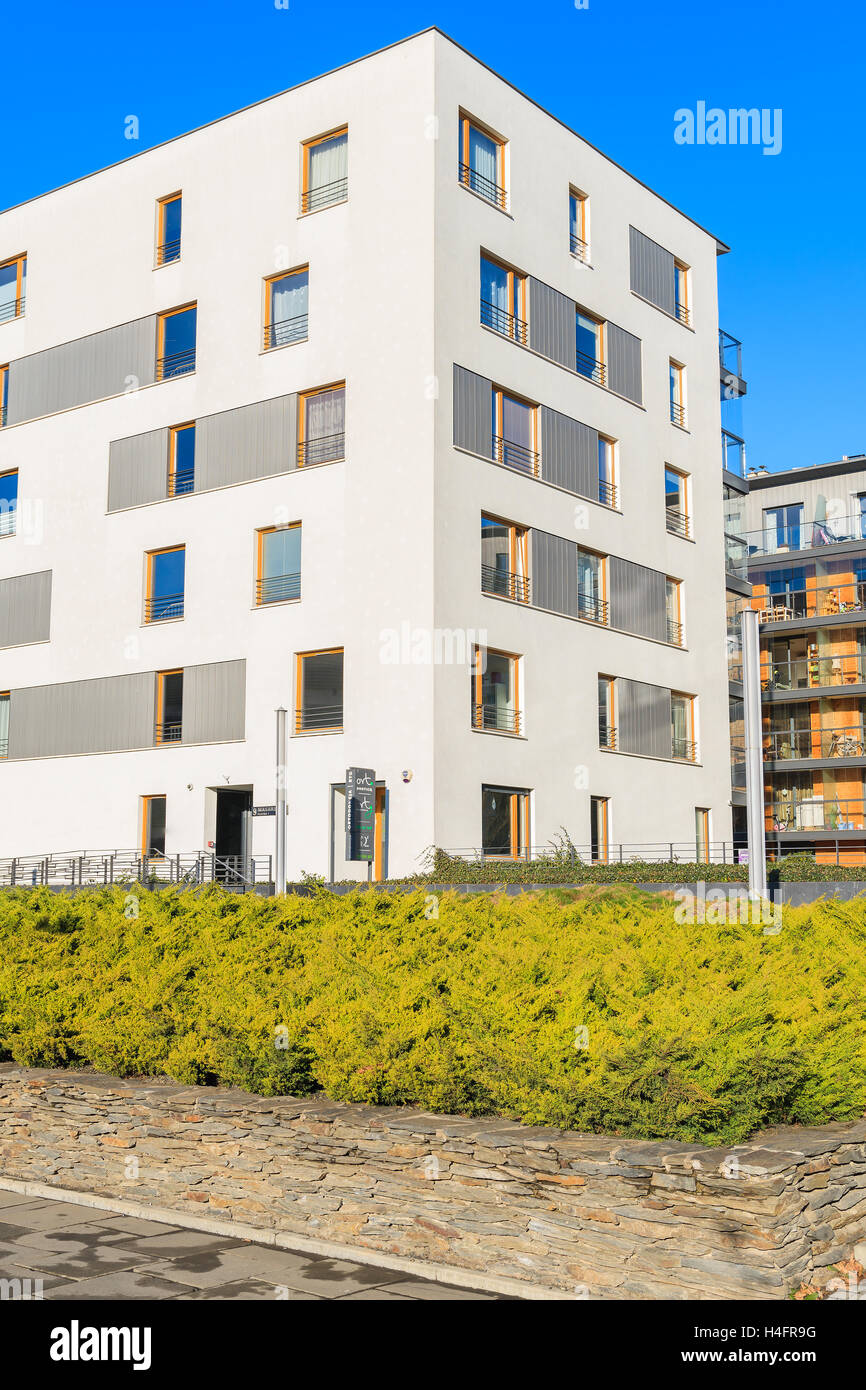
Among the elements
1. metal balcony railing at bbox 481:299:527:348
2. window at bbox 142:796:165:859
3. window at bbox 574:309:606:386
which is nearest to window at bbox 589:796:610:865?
window at bbox 142:796:165:859

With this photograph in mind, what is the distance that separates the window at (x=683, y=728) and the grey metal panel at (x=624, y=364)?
903 centimetres

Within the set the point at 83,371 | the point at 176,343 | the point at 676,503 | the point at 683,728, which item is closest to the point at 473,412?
the point at 176,343

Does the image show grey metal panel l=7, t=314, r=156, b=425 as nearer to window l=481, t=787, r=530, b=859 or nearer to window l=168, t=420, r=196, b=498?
window l=168, t=420, r=196, b=498

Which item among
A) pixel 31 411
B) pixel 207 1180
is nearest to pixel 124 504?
pixel 31 411

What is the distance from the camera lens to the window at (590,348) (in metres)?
36.1

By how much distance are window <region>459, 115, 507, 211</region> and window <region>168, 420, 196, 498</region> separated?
967 centimetres

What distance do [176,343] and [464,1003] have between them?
101 ft

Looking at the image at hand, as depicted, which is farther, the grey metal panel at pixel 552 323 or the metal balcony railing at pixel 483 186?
the grey metal panel at pixel 552 323

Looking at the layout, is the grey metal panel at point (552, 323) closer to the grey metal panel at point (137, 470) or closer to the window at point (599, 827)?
the grey metal panel at point (137, 470)

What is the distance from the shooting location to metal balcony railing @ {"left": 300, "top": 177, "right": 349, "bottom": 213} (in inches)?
1282

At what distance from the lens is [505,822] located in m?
31.1

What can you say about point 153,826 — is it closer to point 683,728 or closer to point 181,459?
point 181,459

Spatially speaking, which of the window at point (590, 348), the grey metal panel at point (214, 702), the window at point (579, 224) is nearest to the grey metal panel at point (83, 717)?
the grey metal panel at point (214, 702)
